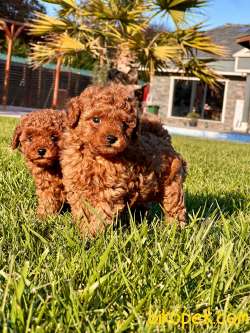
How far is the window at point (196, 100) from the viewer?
30.8 meters

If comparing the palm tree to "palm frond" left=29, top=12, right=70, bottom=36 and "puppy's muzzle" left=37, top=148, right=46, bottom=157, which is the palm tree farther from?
"puppy's muzzle" left=37, top=148, right=46, bottom=157

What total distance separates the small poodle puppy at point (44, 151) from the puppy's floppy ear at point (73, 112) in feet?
1.04

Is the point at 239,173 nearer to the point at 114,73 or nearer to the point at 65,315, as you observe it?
the point at 65,315

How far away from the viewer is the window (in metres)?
30.8

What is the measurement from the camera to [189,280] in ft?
6.35

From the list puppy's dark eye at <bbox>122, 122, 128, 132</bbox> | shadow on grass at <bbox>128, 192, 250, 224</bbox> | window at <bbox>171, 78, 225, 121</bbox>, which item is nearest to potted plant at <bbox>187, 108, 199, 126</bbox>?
window at <bbox>171, 78, 225, 121</bbox>

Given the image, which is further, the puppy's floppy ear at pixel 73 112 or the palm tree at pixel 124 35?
the palm tree at pixel 124 35

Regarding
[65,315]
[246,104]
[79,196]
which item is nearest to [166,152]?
[79,196]

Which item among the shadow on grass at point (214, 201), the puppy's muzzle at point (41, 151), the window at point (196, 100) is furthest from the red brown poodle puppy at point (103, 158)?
the window at point (196, 100)

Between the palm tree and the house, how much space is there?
554 inches

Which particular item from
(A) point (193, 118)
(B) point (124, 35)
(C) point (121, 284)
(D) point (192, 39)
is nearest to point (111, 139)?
(C) point (121, 284)

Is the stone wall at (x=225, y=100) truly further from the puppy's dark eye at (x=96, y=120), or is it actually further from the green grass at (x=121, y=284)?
the green grass at (x=121, y=284)

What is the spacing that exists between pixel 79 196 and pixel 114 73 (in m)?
10.8

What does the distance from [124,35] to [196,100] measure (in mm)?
19596
